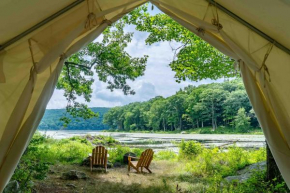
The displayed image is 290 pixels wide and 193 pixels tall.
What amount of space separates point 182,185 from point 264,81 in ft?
11.4

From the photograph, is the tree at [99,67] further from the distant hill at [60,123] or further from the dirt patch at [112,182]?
the dirt patch at [112,182]

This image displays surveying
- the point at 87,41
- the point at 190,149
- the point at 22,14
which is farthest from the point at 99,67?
the point at 22,14

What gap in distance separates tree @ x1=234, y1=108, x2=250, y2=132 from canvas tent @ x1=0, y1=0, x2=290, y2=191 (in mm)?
9199

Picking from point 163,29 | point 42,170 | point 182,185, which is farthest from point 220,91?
point 42,170

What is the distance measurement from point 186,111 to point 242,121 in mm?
2651

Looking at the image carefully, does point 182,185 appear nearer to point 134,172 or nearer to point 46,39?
point 134,172

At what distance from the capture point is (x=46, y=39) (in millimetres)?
1991

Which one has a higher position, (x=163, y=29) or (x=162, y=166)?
(x=163, y=29)

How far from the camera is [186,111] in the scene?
11633mm

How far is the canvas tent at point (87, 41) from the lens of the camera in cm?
164

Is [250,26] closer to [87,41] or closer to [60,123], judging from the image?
[87,41]

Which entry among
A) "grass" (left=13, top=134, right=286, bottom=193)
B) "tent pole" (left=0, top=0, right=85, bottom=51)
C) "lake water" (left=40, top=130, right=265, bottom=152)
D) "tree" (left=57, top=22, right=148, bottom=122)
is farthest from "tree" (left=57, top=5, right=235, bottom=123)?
"tent pole" (left=0, top=0, right=85, bottom=51)

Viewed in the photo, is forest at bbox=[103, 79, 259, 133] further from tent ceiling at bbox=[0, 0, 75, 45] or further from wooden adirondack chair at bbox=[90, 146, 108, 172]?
tent ceiling at bbox=[0, 0, 75, 45]

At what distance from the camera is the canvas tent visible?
1.64 meters
